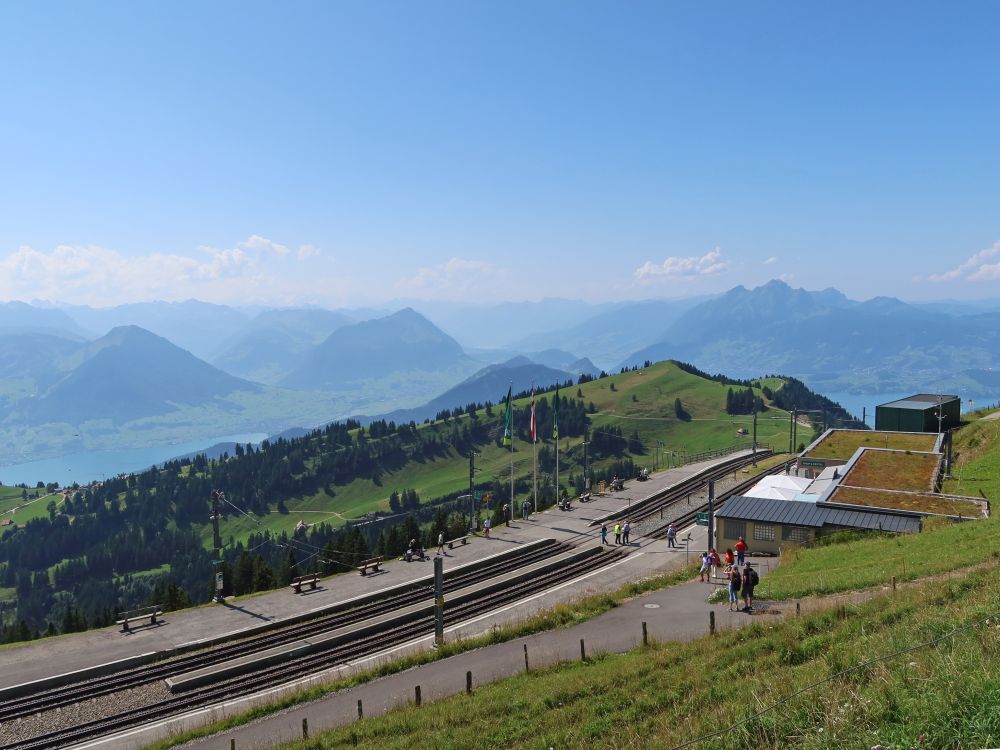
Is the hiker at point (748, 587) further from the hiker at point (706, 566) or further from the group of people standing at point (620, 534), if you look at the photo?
the group of people standing at point (620, 534)

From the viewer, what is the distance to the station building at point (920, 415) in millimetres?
67062

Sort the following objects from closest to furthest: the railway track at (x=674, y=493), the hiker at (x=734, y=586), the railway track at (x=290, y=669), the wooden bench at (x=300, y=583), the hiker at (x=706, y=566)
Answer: the railway track at (x=290, y=669) → the hiker at (x=734, y=586) → the hiker at (x=706, y=566) → the wooden bench at (x=300, y=583) → the railway track at (x=674, y=493)

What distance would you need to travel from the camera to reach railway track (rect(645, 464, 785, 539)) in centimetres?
4741

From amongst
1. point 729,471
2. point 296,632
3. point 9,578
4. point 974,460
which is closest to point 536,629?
point 296,632

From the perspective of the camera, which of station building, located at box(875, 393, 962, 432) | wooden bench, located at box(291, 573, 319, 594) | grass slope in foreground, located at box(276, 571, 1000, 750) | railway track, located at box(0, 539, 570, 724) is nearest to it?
grass slope in foreground, located at box(276, 571, 1000, 750)

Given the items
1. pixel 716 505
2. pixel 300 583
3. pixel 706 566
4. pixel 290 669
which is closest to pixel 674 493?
pixel 716 505

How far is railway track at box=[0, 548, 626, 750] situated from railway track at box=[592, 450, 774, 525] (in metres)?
15.3

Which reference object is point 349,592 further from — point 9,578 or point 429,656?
point 9,578

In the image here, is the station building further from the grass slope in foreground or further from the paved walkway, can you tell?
the grass slope in foreground

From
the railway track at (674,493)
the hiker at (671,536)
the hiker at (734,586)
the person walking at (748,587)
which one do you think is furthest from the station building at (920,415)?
the person walking at (748,587)

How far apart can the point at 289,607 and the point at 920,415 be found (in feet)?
218

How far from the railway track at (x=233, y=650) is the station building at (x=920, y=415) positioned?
171ft

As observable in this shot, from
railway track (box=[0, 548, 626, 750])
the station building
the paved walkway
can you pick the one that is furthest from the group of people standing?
the station building

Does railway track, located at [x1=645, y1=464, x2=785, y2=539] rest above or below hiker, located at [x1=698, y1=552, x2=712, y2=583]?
below
